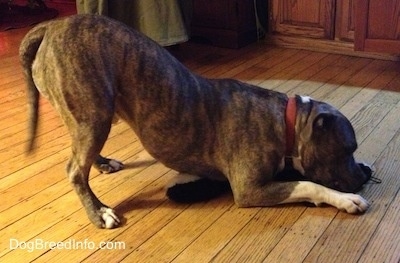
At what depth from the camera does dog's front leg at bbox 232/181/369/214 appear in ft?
6.26

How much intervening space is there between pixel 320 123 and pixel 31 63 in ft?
3.50

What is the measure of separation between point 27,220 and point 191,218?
2.01 ft

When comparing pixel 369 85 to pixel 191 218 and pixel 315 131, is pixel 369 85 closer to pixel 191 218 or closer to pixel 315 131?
pixel 315 131

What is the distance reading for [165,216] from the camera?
Answer: 1.98 meters

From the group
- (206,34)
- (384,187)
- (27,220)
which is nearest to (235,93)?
(384,187)

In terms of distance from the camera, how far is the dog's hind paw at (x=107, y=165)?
232 centimetres

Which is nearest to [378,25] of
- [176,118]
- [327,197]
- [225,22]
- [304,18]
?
[304,18]

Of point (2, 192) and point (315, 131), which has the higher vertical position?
point (315, 131)

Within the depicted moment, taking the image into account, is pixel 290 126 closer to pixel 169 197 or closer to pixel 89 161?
pixel 169 197

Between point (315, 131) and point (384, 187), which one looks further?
point (384, 187)

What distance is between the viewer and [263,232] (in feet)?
6.07

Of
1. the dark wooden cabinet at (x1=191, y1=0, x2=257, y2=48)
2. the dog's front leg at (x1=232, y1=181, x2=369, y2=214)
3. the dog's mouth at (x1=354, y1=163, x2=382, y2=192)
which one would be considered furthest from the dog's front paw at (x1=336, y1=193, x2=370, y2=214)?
the dark wooden cabinet at (x1=191, y1=0, x2=257, y2=48)

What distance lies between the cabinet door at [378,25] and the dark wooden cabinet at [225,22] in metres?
1.04

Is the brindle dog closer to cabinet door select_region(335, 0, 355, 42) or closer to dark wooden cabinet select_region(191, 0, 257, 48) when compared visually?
cabinet door select_region(335, 0, 355, 42)
